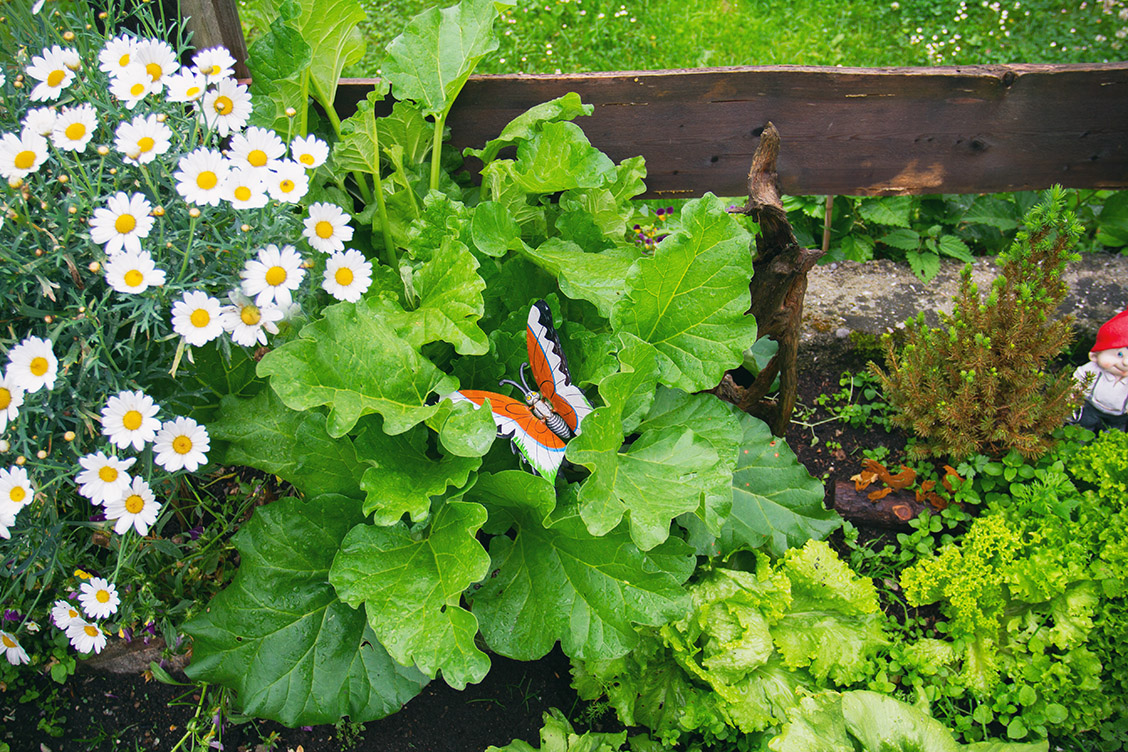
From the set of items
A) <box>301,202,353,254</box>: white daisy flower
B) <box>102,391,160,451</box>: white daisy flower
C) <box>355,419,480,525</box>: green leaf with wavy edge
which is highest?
<box>301,202,353,254</box>: white daisy flower

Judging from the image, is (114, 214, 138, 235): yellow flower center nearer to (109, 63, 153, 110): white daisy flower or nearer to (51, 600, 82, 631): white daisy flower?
(109, 63, 153, 110): white daisy flower

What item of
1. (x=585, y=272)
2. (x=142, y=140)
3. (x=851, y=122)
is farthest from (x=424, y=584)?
(x=851, y=122)

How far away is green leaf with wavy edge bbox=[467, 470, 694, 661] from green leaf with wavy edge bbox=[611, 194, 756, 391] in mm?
410

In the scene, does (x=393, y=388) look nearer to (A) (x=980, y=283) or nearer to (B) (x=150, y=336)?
(B) (x=150, y=336)

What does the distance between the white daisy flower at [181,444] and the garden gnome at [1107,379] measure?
2.20 m

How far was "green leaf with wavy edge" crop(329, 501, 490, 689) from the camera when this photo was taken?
151 centimetres

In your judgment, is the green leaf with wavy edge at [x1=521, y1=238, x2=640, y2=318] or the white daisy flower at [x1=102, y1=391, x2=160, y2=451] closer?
the white daisy flower at [x1=102, y1=391, x2=160, y2=451]

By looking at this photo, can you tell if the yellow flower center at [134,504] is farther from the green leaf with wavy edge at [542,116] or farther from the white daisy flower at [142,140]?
the green leaf with wavy edge at [542,116]

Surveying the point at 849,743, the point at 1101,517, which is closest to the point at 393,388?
the point at 849,743

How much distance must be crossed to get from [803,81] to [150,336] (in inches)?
74.3

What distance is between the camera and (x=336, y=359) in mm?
1587

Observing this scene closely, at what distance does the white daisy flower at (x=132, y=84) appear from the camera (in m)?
1.48

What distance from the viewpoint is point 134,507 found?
144 cm

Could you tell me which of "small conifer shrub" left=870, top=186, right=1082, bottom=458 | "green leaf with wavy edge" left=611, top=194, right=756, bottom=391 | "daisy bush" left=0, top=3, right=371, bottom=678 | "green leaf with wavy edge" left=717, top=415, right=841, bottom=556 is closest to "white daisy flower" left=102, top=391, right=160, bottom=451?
"daisy bush" left=0, top=3, right=371, bottom=678
